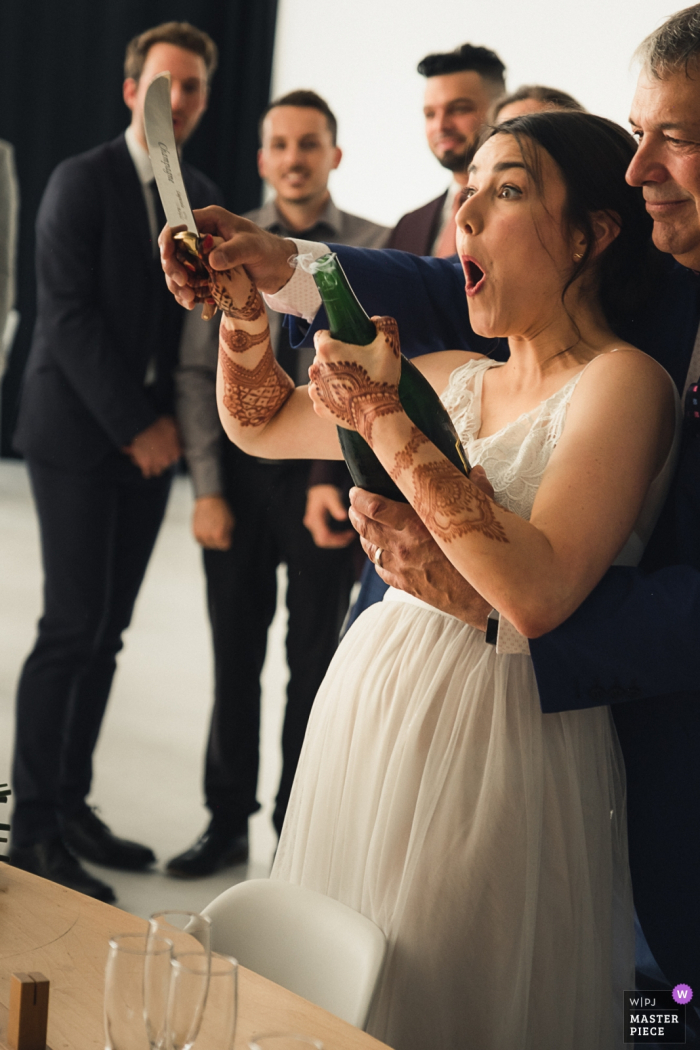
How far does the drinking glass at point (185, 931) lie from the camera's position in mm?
777

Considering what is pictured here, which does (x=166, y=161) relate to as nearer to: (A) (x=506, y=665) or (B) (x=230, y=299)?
(B) (x=230, y=299)

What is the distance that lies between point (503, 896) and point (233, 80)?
8030 millimetres

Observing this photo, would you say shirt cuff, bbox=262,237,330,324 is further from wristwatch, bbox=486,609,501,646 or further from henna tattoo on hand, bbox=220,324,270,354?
wristwatch, bbox=486,609,501,646

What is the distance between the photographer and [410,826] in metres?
1.25

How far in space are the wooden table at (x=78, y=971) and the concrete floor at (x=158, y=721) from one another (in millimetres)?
1328

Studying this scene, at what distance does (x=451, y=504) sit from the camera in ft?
3.64

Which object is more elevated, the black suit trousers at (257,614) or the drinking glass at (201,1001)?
the drinking glass at (201,1001)

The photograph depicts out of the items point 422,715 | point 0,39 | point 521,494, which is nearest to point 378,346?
point 521,494

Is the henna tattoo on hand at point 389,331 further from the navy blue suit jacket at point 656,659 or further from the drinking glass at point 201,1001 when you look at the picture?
the drinking glass at point 201,1001

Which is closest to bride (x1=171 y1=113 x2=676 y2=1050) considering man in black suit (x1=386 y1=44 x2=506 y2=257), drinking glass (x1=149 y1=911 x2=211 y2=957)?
drinking glass (x1=149 y1=911 x2=211 y2=957)

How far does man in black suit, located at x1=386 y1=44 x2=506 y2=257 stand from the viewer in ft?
8.34

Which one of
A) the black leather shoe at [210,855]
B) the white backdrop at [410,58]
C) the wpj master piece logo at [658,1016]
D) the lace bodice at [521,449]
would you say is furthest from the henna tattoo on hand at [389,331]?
the white backdrop at [410,58]

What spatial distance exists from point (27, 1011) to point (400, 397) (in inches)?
29.2

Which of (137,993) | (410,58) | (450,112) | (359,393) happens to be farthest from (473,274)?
(410,58)
